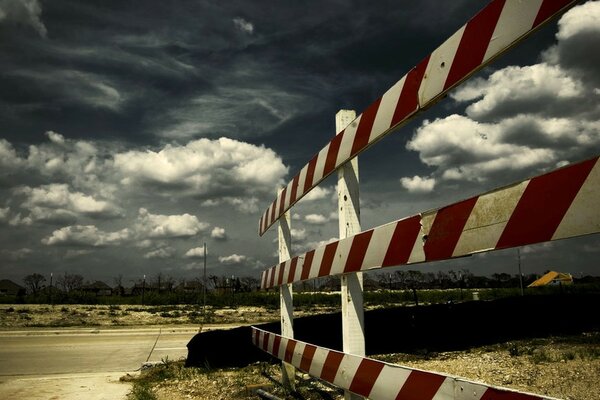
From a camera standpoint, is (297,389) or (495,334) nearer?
(297,389)

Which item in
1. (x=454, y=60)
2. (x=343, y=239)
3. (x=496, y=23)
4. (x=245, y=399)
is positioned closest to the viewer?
(x=496, y=23)

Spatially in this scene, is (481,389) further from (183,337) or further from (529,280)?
(529,280)

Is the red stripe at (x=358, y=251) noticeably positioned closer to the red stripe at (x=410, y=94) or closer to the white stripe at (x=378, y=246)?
the white stripe at (x=378, y=246)

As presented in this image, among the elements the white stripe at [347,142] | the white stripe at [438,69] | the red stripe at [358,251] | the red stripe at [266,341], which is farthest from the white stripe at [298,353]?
the white stripe at [438,69]

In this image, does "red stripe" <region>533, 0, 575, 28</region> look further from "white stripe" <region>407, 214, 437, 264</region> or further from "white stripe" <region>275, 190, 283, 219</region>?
"white stripe" <region>275, 190, 283, 219</region>

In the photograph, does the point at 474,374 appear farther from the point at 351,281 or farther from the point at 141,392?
the point at 351,281

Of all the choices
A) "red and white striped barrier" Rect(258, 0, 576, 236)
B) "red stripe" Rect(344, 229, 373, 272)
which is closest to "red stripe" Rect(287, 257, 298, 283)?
"red and white striped barrier" Rect(258, 0, 576, 236)

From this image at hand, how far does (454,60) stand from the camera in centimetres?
201

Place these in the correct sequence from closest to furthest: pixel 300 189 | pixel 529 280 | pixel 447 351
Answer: pixel 300 189 → pixel 447 351 → pixel 529 280

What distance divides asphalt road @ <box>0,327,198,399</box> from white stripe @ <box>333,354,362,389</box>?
4252mm

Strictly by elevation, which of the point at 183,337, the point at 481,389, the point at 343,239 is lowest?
the point at 183,337

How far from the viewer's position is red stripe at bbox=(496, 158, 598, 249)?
1.47 meters

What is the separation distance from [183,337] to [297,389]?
11547 mm

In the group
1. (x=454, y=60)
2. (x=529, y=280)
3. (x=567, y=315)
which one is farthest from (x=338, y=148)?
(x=529, y=280)
